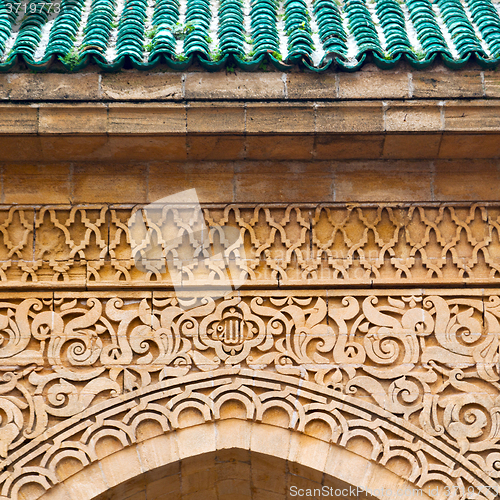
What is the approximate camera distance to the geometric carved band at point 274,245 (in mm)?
4480

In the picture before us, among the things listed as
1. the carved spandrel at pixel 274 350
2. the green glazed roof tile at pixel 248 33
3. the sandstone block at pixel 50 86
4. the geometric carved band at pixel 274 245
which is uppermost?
the green glazed roof tile at pixel 248 33

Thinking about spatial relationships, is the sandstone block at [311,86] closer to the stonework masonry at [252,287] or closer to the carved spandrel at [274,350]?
the stonework masonry at [252,287]

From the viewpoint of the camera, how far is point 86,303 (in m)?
4.44

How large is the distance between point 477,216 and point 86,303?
240 centimetres

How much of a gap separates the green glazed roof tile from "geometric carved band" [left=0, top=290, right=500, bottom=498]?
1369mm

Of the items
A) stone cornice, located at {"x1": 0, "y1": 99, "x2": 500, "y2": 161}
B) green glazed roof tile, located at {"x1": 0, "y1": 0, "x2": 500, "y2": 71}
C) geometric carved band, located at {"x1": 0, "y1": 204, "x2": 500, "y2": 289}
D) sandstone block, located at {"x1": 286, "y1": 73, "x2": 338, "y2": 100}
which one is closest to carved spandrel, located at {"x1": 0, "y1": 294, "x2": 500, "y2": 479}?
geometric carved band, located at {"x1": 0, "y1": 204, "x2": 500, "y2": 289}

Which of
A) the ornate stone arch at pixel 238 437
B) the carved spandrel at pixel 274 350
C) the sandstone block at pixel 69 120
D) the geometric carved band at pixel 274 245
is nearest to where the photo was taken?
the ornate stone arch at pixel 238 437

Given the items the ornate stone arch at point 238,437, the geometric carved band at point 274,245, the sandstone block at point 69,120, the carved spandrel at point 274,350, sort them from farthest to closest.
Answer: the geometric carved band at point 274,245, the sandstone block at point 69,120, the carved spandrel at point 274,350, the ornate stone arch at point 238,437

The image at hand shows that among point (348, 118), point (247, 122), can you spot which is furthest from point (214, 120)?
point (348, 118)

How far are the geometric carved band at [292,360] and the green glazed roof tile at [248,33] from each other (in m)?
1.37

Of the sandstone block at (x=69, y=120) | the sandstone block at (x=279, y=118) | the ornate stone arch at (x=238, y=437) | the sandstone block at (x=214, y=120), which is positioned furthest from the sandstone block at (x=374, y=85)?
the ornate stone arch at (x=238, y=437)

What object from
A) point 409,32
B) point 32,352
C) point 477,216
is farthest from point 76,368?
point 409,32

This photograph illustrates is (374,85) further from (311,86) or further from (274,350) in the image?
(274,350)

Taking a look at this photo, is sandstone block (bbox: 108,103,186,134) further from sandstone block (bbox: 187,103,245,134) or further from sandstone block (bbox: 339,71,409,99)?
sandstone block (bbox: 339,71,409,99)
